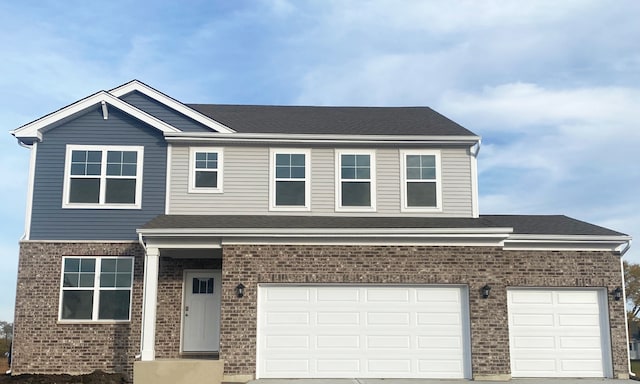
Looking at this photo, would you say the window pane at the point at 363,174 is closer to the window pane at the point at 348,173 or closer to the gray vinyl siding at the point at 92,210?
the window pane at the point at 348,173

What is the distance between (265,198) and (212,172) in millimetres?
1507

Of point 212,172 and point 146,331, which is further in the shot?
point 212,172

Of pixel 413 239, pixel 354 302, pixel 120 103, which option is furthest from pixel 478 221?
pixel 120 103

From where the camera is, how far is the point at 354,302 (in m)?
14.2

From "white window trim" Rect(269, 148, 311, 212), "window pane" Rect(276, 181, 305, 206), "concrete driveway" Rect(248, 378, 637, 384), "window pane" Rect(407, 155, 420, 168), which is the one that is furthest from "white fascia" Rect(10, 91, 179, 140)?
"concrete driveway" Rect(248, 378, 637, 384)

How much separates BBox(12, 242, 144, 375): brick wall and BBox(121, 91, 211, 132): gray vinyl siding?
3.34 metres

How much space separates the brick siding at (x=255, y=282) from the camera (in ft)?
45.4

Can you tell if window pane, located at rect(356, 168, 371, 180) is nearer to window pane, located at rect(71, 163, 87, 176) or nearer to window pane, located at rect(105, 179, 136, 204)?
window pane, located at rect(105, 179, 136, 204)

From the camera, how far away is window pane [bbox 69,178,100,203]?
15.6 metres

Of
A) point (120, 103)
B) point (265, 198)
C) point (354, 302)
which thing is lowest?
point (354, 302)

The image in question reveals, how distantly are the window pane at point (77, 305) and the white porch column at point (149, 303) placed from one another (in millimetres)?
1549

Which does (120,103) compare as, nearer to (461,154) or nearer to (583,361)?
(461,154)

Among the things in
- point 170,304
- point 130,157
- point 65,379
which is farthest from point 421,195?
point 65,379

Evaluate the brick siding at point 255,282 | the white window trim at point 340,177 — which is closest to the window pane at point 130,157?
the brick siding at point 255,282
